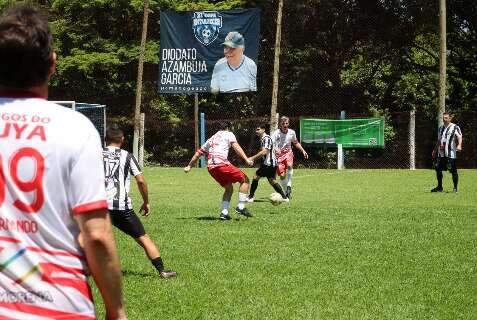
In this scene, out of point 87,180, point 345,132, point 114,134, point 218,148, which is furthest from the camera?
point 345,132

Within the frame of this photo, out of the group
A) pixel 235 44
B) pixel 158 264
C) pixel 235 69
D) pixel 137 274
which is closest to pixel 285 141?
pixel 137 274

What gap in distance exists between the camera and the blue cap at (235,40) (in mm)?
33031

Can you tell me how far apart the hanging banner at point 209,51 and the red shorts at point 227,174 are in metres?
18.4

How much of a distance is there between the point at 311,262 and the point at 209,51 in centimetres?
2521

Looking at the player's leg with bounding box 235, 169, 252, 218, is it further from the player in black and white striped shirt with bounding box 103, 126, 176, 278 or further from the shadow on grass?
the player in black and white striped shirt with bounding box 103, 126, 176, 278

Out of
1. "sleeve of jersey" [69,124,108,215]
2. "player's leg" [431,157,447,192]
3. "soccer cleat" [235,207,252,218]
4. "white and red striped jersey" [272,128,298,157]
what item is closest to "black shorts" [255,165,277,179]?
"white and red striped jersey" [272,128,298,157]

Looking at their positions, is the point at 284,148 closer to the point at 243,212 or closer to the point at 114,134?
the point at 243,212

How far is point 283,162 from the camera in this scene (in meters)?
20.5

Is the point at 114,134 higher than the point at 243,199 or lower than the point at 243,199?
higher

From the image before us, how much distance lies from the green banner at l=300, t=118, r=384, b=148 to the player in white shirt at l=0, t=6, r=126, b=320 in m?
31.4

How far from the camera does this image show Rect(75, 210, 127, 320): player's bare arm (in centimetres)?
263

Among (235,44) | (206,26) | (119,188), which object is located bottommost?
(119,188)

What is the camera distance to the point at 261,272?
875 centimetres

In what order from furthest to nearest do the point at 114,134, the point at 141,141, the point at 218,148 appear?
the point at 141,141, the point at 218,148, the point at 114,134
